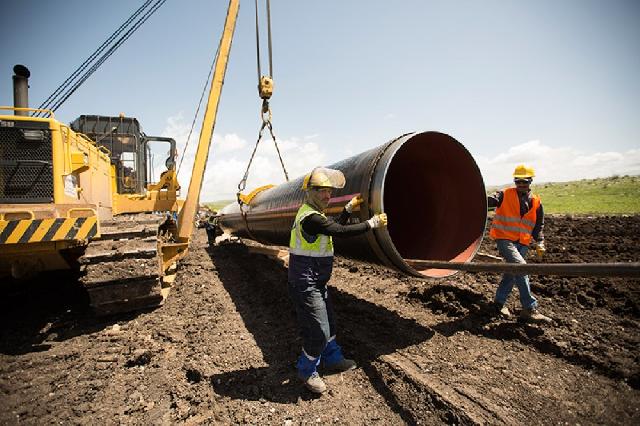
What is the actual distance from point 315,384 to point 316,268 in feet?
3.49

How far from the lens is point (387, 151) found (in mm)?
3623

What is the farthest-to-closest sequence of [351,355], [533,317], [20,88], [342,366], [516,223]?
[20,88], [516,223], [533,317], [351,355], [342,366]

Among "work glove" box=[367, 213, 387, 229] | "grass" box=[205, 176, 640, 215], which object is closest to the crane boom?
"work glove" box=[367, 213, 387, 229]

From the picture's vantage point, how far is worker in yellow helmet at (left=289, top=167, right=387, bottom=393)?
10.6 feet

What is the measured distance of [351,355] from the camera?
390 centimetres

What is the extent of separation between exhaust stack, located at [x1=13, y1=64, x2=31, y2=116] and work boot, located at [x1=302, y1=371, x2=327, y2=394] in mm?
5736

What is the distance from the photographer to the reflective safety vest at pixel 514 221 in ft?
15.4

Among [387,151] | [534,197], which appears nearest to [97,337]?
[387,151]

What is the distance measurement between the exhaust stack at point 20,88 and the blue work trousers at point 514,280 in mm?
7372

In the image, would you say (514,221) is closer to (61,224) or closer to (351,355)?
(351,355)

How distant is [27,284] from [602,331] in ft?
30.9

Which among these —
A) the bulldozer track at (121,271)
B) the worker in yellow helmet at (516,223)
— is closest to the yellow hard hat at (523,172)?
the worker in yellow helmet at (516,223)

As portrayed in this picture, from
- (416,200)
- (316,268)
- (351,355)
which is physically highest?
(416,200)

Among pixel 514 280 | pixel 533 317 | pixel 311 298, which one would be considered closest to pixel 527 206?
pixel 514 280
